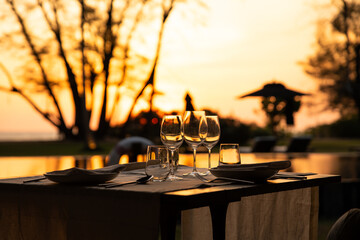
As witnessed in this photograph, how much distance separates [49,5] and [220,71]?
7.77 metres

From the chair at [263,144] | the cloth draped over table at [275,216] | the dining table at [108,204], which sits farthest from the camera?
the chair at [263,144]

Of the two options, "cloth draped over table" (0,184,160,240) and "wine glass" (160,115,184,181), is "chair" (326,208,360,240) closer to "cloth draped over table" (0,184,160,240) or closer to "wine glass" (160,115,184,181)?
"wine glass" (160,115,184,181)

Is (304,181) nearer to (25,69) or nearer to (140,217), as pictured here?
(140,217)

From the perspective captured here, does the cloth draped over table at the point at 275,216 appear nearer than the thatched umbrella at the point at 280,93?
Yes

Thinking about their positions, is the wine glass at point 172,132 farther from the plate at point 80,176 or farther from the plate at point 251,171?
the plate at point 80,176

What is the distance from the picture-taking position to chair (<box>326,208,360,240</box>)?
231 centimetres

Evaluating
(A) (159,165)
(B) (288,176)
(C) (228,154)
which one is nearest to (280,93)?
(B) (288,176)

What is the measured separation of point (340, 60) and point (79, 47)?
1542 centimetres

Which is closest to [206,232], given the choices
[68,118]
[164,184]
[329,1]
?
[164,184]

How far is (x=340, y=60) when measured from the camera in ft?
100.0

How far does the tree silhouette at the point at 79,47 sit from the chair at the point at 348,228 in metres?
18.8

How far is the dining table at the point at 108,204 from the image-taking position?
200cm

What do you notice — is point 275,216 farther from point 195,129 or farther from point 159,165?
point 159,165

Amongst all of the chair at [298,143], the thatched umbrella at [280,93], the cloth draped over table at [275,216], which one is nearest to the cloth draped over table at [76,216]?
the cloth draped over table at [275,216]
